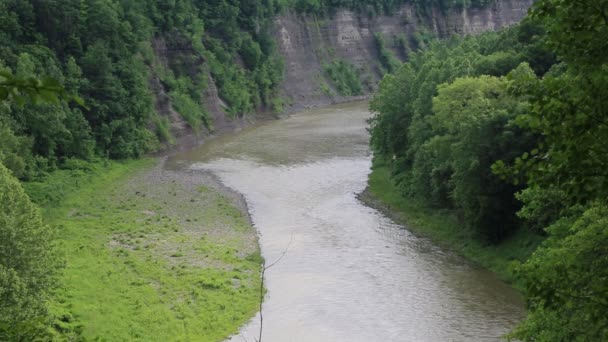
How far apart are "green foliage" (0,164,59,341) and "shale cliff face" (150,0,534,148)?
4404 cm

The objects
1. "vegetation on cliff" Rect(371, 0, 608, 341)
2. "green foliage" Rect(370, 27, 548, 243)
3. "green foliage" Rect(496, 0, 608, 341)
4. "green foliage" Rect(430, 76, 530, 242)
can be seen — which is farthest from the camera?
"green foliage" Rect(370, 27, 548, 243)

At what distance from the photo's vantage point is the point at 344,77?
104688 mm

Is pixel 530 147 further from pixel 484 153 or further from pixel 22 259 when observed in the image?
pixel 22 259

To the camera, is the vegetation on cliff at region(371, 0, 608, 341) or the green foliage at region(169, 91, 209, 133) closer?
the vegetation on cliff at region(371, 0, 608, 341)

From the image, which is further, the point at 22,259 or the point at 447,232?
the point at 447,232

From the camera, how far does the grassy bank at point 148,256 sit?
28703mm

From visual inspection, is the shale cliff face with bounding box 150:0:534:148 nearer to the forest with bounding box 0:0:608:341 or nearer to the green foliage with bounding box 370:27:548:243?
the forest with bounding box 0:0:608:341

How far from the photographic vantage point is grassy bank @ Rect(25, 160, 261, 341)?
94.2ft

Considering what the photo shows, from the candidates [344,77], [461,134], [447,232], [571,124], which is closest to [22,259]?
[571,124]

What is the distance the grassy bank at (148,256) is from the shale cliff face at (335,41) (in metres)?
22.9

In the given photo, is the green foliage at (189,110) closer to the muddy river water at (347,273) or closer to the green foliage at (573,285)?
the muddy river water at (347,273)

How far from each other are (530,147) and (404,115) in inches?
764

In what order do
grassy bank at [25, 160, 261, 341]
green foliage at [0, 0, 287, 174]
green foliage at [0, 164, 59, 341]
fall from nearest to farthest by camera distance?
green foliage at [0, 164, 59, 341] → grassy bank at [25, 160, 261, 341] → green foliage at [0, 0, 287, 174]

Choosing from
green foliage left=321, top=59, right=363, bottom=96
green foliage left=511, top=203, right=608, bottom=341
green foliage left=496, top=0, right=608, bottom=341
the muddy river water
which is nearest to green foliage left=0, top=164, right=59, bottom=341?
the muddy river water
